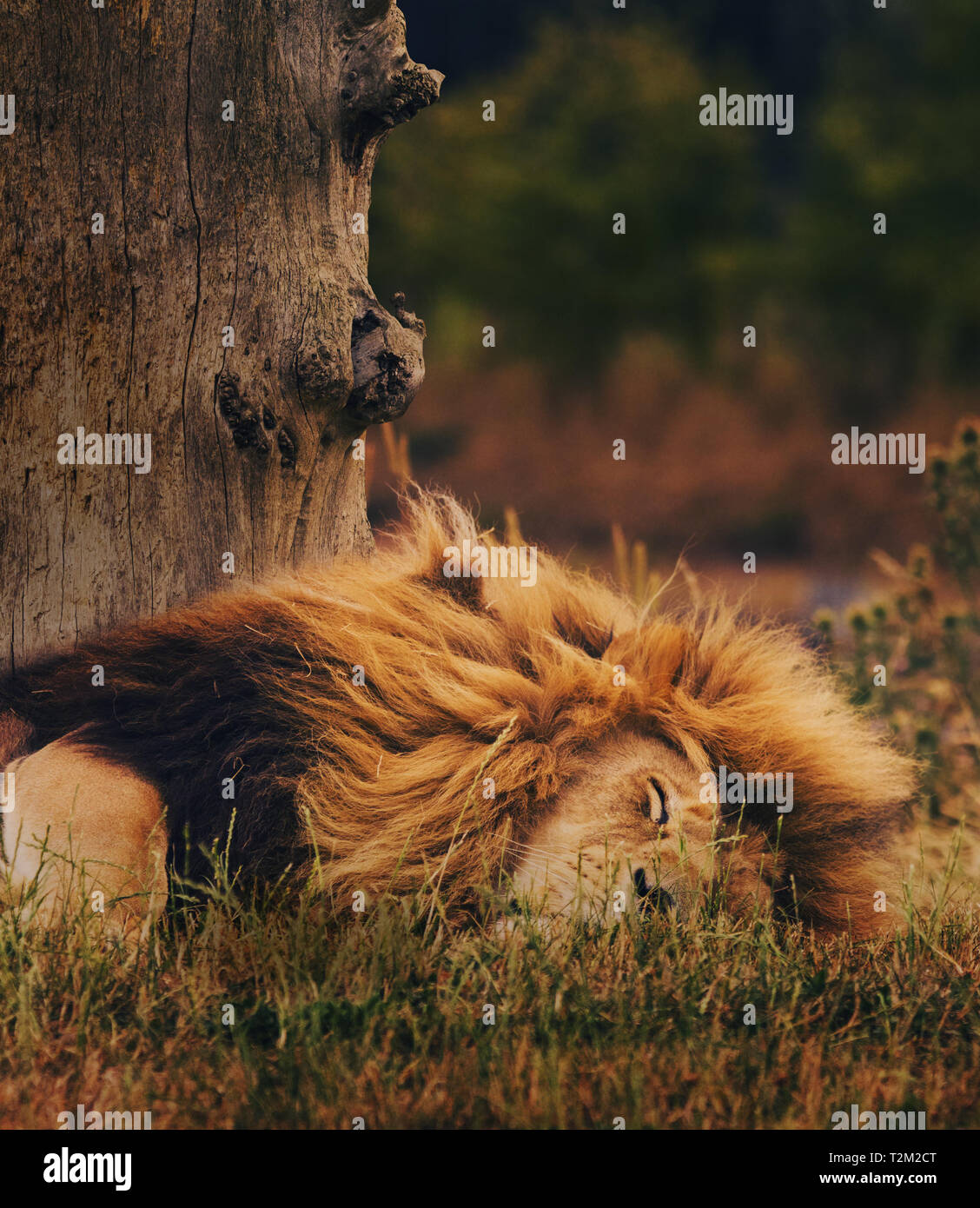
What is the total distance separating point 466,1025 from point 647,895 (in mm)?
524

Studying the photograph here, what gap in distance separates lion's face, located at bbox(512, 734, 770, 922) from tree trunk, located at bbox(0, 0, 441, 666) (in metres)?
0.99

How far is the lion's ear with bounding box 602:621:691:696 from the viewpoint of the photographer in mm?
2822

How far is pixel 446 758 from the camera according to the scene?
2695 mm

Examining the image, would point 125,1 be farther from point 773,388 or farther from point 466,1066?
point 773,388

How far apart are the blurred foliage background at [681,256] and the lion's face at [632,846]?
29.6ft

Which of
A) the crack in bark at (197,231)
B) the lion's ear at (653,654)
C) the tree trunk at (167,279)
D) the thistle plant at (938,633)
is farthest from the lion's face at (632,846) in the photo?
the thistle plant at (938,633)

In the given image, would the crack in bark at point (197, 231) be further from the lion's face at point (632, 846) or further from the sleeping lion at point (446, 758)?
the lion's face at point (632, 846)

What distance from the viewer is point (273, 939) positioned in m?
2.47

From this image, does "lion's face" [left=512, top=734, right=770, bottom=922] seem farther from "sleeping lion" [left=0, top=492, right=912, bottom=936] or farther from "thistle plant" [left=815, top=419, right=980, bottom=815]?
"thistle plant" [left=815, top=419, right=980, bottom=815]

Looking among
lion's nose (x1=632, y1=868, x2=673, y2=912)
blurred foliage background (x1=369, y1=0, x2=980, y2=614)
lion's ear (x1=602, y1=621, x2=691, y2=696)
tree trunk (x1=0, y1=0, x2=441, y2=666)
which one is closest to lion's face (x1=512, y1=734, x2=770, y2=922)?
lion's nose (x1=632, y1=868, x2=673, y2=912)

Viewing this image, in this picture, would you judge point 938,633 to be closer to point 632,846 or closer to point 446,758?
point 632,846

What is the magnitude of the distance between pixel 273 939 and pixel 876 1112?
1152 millimetres

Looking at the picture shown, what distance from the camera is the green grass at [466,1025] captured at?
6.76 feet

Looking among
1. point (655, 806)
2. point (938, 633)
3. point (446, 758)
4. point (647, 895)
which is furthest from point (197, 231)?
point (938, 633)
